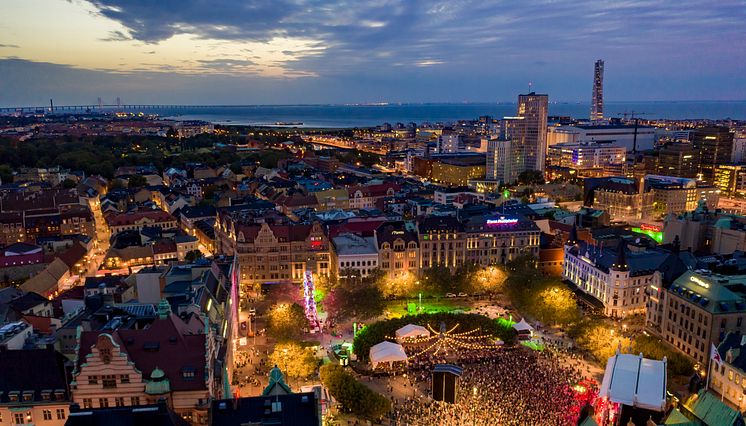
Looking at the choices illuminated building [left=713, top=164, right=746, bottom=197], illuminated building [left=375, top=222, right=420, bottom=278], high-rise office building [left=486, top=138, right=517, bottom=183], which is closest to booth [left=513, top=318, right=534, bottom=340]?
illuminated building [left=375, top=222, right=420, bottom=278]

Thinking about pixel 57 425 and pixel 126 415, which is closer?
pixel 126 415

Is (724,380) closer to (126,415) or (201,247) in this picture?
(126,415)

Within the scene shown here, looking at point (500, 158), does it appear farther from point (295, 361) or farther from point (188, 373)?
point (188, 373)

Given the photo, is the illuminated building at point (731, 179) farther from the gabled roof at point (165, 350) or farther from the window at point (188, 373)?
the window at point (188, 373)

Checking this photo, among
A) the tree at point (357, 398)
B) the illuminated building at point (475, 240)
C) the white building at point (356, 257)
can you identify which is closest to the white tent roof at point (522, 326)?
the tree at point (357, 398)

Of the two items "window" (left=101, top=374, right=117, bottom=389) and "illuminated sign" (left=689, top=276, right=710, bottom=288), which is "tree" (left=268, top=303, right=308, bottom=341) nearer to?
"window" (left=101, top=374, right=117, bottom=389)

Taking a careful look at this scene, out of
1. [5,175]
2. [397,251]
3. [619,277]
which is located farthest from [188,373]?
[5,175]

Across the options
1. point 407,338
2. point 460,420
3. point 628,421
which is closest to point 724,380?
point 628,421
